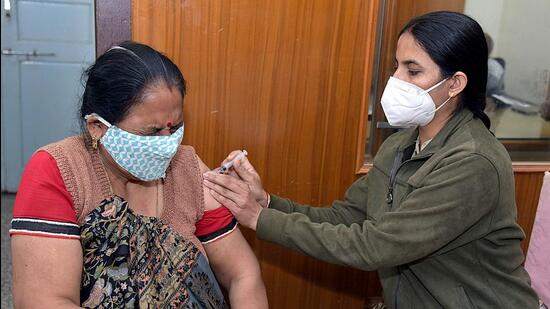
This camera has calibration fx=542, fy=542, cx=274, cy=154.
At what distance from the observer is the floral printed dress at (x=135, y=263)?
1220mm

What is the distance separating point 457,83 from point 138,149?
833mm

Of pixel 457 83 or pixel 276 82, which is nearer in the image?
pixel 457 83

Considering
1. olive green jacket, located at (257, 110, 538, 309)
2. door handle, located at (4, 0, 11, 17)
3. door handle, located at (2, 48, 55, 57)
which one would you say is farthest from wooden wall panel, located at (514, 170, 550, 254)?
door handle, located at (2, 48, 55, 57)

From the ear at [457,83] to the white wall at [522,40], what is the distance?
2.42 feet

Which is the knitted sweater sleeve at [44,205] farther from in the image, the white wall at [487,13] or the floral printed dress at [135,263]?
the white wall at [487,13]

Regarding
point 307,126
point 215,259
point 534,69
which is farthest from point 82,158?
point 534,69

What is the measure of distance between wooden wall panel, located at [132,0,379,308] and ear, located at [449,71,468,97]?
44 centimetres

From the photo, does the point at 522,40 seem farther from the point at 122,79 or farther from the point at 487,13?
the point at 122,79

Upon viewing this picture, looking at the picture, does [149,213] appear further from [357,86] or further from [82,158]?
[357,86]

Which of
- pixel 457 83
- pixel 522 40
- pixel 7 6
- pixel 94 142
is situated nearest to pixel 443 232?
pixel 457 83

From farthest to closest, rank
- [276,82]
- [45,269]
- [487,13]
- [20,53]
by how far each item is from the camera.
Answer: [20,53] → [487,13] → [276,82] → [45,269]

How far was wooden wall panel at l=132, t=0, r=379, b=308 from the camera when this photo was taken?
167 centimetres

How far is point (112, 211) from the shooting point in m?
1.24

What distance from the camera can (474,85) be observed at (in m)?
1.45
